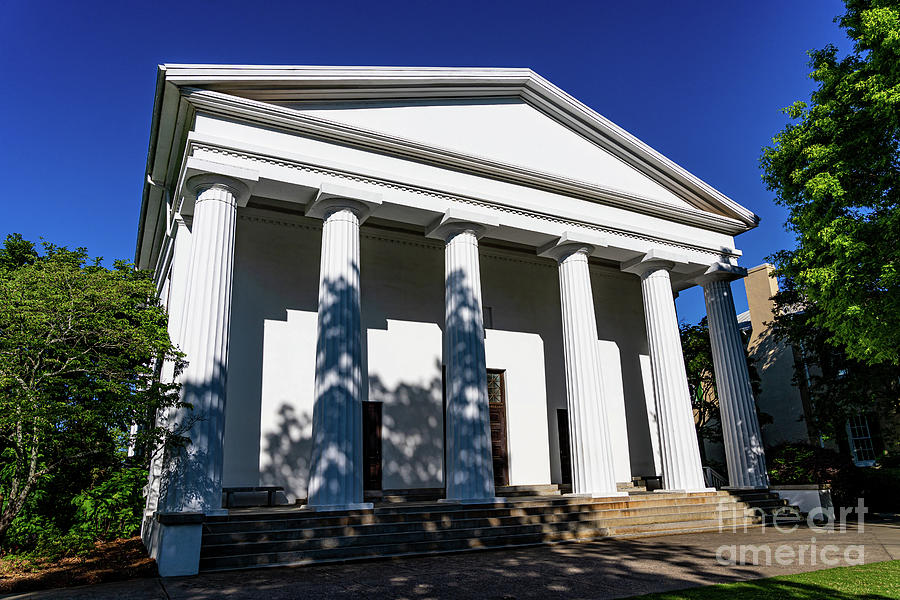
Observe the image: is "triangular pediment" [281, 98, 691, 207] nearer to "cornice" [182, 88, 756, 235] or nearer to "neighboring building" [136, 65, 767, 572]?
"neighboring building" [136, 65, 767, 572]

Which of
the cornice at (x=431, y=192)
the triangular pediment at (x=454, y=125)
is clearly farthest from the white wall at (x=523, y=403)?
the triangular pediment at (x=454, y=125)

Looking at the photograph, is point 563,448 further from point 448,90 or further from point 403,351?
point 448,90

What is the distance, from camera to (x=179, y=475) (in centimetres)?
1034

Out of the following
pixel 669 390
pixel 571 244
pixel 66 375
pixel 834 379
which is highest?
pixel 571 244

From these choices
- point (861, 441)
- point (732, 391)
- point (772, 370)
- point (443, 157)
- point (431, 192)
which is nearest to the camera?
point (431, 192)

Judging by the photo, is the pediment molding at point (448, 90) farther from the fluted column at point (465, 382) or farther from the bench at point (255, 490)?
the bench at point (255, 490)

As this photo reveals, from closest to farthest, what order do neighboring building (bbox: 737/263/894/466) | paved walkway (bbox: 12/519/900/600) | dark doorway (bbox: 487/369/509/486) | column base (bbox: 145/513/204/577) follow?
1. paved walkway (bbox: 12/519/900/600)
2. column base (bbox: 145/513/204/577)
3. dark doorway (bbox: 487/369/509/486)
4. neighboring building (bbox: 737/263/894/466)

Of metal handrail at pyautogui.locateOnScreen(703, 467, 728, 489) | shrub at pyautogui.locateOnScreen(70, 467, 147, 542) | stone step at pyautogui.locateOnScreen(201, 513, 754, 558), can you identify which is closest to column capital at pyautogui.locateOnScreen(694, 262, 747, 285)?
metal handrail at pyautogui.locateOnScreen(703, 467, 728, 489)

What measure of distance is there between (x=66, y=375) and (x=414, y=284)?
10.5 m

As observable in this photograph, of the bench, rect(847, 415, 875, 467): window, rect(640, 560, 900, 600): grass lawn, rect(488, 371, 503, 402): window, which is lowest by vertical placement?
rect(640, 560, 900, 600): grass lawn

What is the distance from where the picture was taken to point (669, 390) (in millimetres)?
16859

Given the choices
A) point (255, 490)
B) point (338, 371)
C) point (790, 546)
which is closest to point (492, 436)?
point (255, 490)

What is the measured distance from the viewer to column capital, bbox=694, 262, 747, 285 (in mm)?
18891

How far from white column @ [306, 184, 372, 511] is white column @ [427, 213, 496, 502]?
2.26 meters
